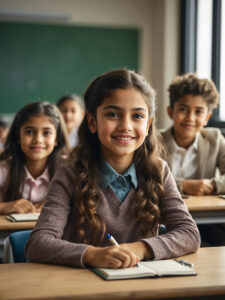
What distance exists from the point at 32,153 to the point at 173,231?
4.92ft

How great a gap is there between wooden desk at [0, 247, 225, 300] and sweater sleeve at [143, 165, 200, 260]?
143 mm

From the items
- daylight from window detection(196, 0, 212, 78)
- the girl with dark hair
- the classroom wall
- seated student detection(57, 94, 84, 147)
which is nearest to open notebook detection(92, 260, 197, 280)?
the girl with dark hair

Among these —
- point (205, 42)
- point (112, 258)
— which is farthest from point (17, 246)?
point (205, 42)

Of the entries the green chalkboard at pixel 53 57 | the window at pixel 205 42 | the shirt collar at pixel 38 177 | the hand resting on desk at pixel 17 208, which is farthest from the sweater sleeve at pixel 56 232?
the green chalkboard at pixel 53 57

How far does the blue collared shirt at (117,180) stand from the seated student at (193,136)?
1448 millimetres

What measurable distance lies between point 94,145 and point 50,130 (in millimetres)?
1193

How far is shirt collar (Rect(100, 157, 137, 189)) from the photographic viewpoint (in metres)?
1.66

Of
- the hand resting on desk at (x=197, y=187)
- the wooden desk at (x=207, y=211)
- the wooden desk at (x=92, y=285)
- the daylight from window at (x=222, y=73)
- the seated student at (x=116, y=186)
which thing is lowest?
the wooden desk at (x=207, y=211)

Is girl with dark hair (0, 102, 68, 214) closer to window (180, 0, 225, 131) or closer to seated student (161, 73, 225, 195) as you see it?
seated student (161, 73, 225, 195)

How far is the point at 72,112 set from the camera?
492 centimetres

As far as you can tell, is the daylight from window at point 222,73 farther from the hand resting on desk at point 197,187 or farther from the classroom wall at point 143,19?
the hand resting on desk at point 197,187

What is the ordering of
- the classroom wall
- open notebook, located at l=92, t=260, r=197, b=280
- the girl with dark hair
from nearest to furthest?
open notebook, located at l=92, t=260, r=197, b=280 → the girl with dark hair → the classroom wall

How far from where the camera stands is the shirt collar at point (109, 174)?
5.44ft

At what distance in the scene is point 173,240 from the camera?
146 centimetres
